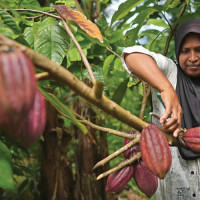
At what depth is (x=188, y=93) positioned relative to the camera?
1400mm

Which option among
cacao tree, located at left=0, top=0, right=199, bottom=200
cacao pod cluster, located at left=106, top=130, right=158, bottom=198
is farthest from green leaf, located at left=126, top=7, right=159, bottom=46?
cacao pod cluster, located at left=106, top=130, right=158, bottom=198

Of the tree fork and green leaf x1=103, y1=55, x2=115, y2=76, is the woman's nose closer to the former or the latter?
green leaf x1=103, y1=55, x2=115, y2=76

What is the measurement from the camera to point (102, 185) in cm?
250

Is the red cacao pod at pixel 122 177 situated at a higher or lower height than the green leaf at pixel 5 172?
lower

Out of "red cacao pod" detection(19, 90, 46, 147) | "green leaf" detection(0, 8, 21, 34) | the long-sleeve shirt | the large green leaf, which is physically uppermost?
"green leaf" detection(0, 8, 21, 34)

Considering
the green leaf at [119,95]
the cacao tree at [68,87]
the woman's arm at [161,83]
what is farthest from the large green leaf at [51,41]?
the green leaf at [119,95]

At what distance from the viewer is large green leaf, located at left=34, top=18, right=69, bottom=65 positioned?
0.98 m

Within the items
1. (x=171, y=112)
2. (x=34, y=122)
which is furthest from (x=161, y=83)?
(x=34, y=122)

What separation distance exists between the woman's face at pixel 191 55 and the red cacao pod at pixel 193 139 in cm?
58

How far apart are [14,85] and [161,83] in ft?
2.40

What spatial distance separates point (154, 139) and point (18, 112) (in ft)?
1.21

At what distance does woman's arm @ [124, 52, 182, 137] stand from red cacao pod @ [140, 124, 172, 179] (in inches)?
5.7

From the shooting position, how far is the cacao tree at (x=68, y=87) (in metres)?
0.44

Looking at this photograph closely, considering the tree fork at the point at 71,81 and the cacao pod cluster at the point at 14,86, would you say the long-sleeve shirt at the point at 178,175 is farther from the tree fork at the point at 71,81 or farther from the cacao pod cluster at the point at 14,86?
the cacao pod cluster at the point at 14,86
